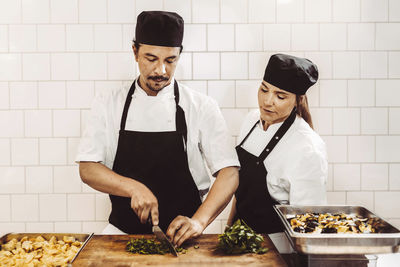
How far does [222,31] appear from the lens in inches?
105

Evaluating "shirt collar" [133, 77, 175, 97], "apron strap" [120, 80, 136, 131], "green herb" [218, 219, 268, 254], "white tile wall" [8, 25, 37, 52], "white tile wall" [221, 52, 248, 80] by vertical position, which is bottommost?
"green herb" [218, 219, 268, 254]

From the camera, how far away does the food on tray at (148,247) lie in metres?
1.62

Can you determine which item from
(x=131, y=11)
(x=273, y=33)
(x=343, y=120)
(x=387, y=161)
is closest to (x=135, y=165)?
(x=131, y=11)

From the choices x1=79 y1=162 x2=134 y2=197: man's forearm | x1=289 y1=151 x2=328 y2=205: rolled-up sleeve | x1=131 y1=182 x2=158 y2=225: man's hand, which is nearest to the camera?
x1=131 y1=182 x2=158 y2=225: man's hand

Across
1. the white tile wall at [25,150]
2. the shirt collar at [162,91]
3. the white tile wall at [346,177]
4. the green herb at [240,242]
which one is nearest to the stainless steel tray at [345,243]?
the green herb at [240,242]

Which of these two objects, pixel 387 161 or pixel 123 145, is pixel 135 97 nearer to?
pixel 123 145

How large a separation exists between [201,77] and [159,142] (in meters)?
0.80

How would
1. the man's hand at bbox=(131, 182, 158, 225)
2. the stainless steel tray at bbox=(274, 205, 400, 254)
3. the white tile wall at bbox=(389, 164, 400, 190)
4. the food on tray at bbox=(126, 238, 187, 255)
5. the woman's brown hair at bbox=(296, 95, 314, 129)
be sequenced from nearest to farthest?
the stainless steel tray at bbox=(274, 205, 400, 254) < the food on tray at bbox=(126, 238, 187, 255) < the man's hand at bbox=(131, 182, 158, 225) < the woman's brown hair at bbox=(296, 95, 314, 129) < the white tile wall at bbox=(389, 164, 400, 190)

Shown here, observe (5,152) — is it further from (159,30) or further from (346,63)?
(346,63)

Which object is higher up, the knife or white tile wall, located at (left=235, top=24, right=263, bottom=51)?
white tile wall, located at (left=235, top=24, right=263, bottom=51)

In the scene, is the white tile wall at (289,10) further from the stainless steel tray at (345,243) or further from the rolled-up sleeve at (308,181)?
the stainless steel tray at (345,243)

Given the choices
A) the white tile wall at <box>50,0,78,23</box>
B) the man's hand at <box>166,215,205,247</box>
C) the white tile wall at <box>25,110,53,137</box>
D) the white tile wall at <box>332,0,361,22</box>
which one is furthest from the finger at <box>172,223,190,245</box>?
the white tile wall at <box>332,0,361,22</box>

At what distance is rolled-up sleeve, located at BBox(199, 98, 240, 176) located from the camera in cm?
Answer: 204

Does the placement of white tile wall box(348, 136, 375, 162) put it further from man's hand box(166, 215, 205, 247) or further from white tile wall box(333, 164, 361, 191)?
man's hand box(166, 215, 205, 247)
